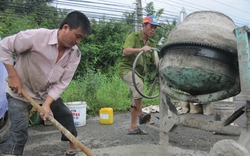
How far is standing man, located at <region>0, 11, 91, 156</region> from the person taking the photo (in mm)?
2234

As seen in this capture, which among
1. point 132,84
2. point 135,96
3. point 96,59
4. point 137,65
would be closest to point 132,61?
point 137,65

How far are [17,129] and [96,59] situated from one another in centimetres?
782

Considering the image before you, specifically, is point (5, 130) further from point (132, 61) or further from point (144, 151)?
point (132, 61)

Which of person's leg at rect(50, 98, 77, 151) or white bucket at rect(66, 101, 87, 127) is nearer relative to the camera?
person's leg at rect(50, 98, 77, 151)

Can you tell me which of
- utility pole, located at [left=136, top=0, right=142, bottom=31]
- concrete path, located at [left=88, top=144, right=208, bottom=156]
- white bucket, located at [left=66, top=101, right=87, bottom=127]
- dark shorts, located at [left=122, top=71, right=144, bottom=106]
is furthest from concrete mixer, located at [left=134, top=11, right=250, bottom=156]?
utility pole, located at [left=136, top=0, right=142, bottom=31]

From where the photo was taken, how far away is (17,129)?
2211mm

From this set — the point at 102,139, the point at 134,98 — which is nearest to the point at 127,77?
the point at 134,98

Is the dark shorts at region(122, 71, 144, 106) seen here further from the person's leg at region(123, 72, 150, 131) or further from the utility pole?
the utility pole

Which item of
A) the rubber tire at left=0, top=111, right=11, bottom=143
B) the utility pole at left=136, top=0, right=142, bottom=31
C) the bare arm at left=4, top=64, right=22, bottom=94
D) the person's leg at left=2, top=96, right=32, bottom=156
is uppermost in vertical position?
the utility pole at left=136, top=0, right=142, bottom=31

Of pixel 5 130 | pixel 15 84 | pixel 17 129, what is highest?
pixel 15 84

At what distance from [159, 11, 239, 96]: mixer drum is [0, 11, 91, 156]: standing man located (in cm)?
90

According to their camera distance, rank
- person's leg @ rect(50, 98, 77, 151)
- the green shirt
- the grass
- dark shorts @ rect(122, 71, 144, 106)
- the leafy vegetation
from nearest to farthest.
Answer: person's leg @ rect(50, 98, 77, 151) → dark shorts @ rect(122, 71, 144, 106) → the green shirt → the grass → the leafy vegetation

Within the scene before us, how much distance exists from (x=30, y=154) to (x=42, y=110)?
1181mm

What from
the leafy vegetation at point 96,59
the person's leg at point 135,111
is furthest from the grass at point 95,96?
the person's leg at point 135,111
